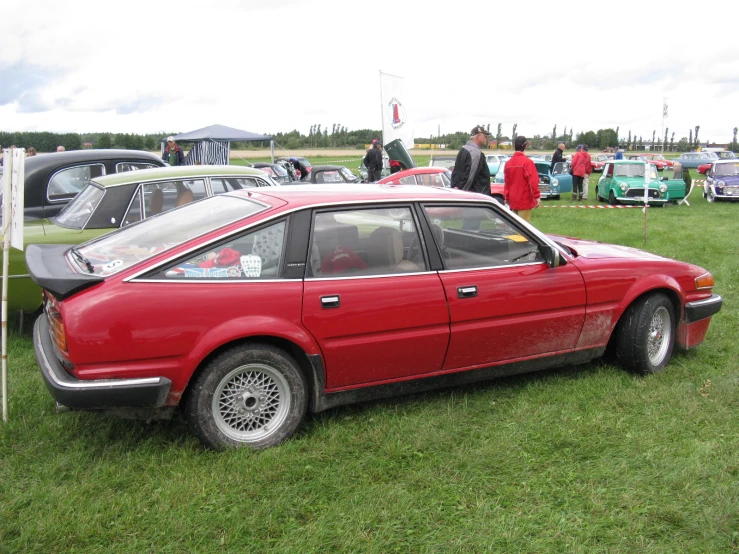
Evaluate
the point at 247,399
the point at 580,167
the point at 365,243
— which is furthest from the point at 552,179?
the point at 247,399

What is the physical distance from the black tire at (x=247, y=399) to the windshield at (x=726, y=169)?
20.3 meters

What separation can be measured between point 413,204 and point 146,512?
233cm

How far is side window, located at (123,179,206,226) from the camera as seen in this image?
641 cm

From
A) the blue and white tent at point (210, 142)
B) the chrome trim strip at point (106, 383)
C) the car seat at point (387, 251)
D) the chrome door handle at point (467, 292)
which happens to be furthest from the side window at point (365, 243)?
the blue and white tent at point (210, 142)

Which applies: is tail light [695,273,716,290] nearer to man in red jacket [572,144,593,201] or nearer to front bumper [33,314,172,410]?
front bumper [33,314,172,410]

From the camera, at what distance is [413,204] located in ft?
13.9

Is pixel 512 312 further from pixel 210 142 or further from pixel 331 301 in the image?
pixel 210 142

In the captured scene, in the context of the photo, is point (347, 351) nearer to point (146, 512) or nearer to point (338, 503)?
point (338, 503)

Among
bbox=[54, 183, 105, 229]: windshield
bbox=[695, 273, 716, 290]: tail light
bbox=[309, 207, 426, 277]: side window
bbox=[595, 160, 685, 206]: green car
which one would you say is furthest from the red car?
bbox=[309, 207, 426, 277]: side window

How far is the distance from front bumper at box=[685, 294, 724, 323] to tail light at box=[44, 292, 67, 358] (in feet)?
14.1

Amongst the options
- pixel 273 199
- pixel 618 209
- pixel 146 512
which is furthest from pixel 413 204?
pixel 618 209

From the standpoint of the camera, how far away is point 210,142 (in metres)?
23.9

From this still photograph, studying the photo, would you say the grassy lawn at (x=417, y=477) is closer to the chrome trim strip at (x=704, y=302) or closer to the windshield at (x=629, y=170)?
the chrome trim strip at (x=704, y=302)

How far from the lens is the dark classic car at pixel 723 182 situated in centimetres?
1977
